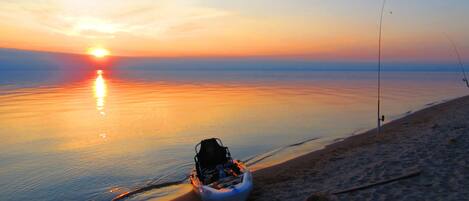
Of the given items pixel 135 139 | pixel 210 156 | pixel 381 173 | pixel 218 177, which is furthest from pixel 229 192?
pixel 135 139

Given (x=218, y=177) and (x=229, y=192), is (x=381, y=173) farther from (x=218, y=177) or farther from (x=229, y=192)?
(x=218, y=177)

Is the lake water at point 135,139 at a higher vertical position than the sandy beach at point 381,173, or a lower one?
lower

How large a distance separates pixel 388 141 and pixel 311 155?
4.02 metres

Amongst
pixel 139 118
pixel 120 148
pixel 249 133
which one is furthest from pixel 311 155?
pixel 139 118

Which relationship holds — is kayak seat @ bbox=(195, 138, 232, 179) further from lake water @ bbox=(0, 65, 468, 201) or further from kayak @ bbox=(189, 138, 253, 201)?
lake water @ bbox=(0, 65, 468, 201)

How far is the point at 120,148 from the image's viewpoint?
23.1 meters

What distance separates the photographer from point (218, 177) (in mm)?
13305

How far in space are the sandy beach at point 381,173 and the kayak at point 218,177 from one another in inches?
34.0

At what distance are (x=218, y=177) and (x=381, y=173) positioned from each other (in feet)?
18.5

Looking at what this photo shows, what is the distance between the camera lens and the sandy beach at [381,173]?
10.6m

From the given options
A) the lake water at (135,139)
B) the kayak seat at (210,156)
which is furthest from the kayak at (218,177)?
the lake water at (135,139)

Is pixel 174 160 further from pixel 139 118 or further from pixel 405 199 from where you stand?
pixel 139 118

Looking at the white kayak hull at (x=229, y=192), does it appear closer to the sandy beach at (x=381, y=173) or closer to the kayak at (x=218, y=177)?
the kayak at (x=218, y=177)

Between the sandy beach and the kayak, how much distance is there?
0.86m
